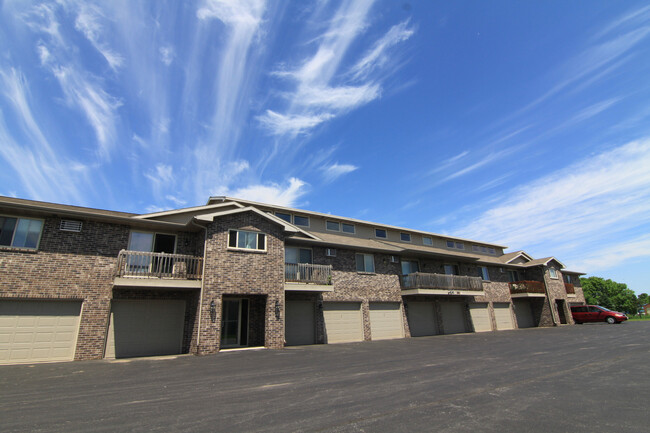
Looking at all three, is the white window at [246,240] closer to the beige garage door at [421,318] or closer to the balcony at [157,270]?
the balcony at [157,270]

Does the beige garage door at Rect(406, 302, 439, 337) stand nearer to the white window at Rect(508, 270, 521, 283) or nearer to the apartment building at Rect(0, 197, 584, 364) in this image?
the apartment building at Rect(0, 197, 584, 364)

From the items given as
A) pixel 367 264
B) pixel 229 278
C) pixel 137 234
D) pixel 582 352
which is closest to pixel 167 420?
pixel 229 278

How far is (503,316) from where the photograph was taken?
27.1 metres

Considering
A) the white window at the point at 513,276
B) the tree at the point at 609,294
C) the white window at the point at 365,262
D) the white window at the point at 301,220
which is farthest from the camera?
the tree at the point at 609,294

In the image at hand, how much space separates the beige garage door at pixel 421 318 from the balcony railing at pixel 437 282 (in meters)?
1.72

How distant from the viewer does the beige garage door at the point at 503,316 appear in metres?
26.5

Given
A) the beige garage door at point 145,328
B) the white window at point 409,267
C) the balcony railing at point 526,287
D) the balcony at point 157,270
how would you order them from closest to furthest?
the balcony at point 157,270 < the beige garage door at point 145,328 < the white window at point 409,267 < the balcony railing at point 526,287

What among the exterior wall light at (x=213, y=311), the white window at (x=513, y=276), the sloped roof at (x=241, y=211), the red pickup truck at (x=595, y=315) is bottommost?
the red pickup truck at (x=595, y=315)

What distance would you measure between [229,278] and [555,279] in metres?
30.7

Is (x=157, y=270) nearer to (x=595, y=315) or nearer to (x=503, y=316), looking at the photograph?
(x=503, y=316)

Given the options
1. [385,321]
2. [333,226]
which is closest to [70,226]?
[333,226]

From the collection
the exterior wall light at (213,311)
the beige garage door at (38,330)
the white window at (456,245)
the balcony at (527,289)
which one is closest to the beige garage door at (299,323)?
the exterior wall light at (213,311)

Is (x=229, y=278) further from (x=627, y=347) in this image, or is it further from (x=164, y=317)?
(x=627, y=347)

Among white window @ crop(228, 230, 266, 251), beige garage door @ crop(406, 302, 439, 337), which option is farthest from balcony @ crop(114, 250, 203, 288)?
beige garage door @ crop(406, 302, 439, 337)
